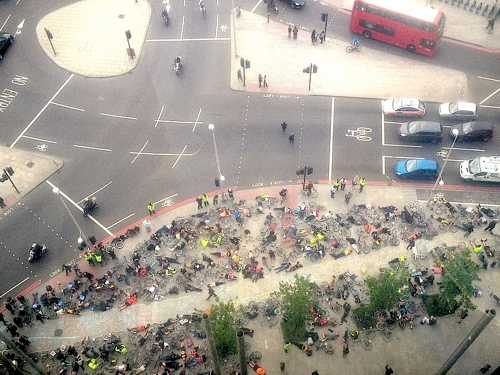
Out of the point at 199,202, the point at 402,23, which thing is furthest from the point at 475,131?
the point at 199,202

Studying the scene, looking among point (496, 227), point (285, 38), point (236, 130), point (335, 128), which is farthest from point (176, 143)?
point (496, 227)

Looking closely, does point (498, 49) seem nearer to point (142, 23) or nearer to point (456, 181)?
point (456, 181)

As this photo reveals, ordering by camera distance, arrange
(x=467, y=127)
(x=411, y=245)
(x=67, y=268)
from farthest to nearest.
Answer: (x=467, y=127) < (x=411, y=245) < (x=67, y=268)

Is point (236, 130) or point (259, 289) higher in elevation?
point (236, 130)

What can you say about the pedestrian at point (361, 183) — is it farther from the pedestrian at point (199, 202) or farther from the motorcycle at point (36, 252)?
the motorcycle at point (36, 252)

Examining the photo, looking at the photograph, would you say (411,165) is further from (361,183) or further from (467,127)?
(467,127)

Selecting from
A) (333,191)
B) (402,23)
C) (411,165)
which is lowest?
(333,191)
